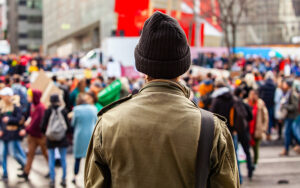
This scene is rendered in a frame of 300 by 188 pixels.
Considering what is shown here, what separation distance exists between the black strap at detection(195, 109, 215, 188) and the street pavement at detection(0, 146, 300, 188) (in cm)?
628

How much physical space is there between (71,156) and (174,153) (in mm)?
9081

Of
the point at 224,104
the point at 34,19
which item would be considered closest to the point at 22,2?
the point at 34,19

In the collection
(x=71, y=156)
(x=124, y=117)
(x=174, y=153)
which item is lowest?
(x=71, y=156)

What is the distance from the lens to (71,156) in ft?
35.7

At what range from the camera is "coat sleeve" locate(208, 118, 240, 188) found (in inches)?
85.0

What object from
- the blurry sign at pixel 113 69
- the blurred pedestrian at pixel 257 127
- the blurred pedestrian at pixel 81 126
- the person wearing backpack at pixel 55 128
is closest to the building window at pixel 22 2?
the blurry sign at pixel 113 69

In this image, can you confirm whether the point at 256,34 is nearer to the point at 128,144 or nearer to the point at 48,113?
the point at 48,113

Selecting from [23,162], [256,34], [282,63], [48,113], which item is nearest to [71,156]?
[23,162]

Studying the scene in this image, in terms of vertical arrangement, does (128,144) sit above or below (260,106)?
above

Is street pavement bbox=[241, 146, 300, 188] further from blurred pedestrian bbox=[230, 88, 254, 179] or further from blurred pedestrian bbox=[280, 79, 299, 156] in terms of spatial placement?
blurred pedestrian bbox=[230, 88, 254, 179]

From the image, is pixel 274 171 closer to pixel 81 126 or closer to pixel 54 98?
pixel 81 126

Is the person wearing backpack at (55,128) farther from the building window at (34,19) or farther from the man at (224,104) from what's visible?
Result: the building window at (34,19)

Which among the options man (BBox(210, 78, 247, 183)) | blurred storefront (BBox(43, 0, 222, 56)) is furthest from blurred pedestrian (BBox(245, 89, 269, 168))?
blurred storefront (BBox(43, 0, 222, 56))

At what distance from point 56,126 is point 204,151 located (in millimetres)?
6012
